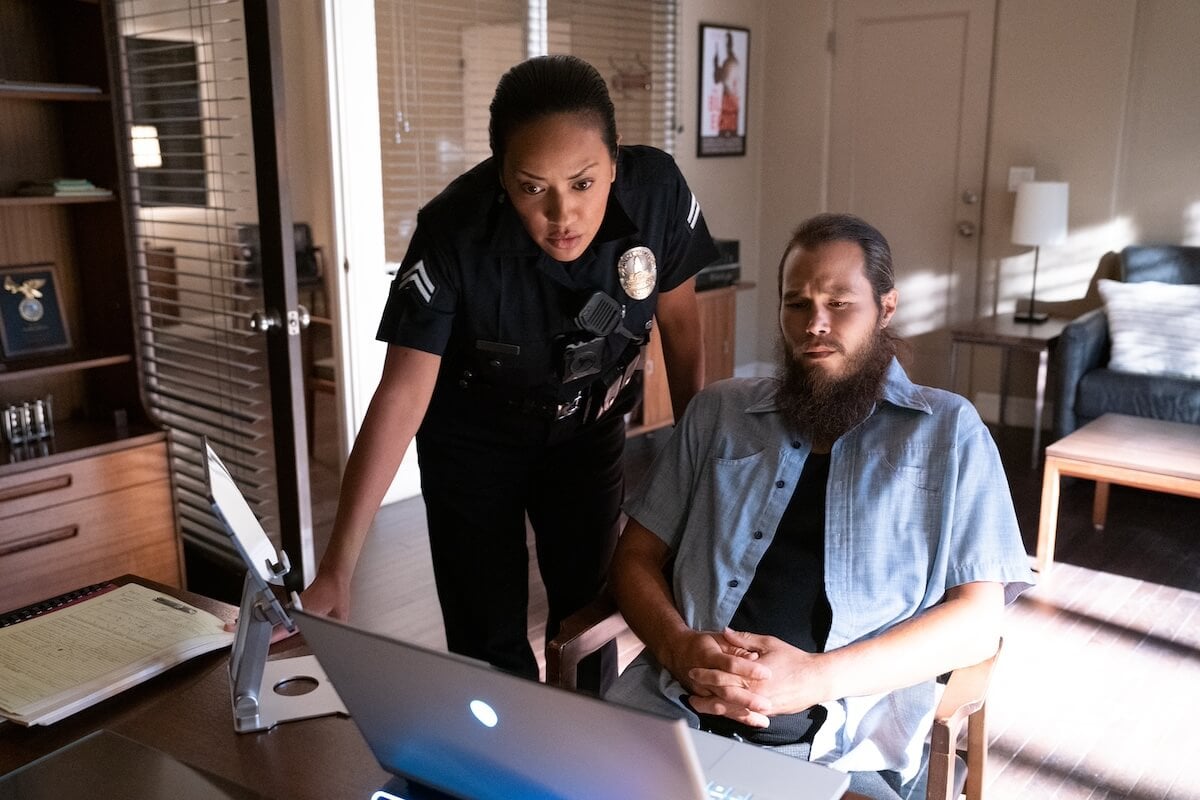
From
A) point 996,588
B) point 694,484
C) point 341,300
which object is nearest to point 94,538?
point 341,300

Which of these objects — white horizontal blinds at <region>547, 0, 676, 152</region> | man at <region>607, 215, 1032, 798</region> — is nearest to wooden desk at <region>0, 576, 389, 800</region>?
man at <region>607, 215, 1032, 798</region>

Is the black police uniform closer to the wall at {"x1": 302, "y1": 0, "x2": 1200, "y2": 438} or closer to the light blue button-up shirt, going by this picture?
the light blue button-up shirt

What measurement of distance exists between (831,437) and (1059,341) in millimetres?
3440

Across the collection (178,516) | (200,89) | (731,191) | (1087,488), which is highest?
(200,89)

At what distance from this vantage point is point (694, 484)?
1.76 metres

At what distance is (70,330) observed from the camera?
3.00 m

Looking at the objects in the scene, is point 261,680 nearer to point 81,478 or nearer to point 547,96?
point 547,96

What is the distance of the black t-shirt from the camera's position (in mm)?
1581

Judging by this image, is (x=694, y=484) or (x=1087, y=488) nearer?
(x=694, y=484)

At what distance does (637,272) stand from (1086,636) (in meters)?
2.05

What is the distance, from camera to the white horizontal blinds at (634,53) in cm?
476

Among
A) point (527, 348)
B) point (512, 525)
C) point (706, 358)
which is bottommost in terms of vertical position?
point (706, 358)

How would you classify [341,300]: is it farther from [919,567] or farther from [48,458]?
[919,567]

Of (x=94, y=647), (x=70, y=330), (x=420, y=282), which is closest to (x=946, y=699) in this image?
(x=420, y=282)
